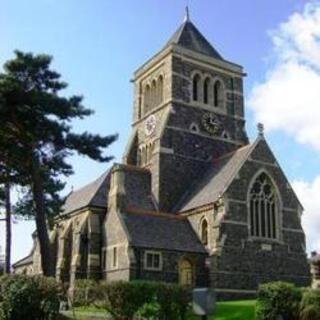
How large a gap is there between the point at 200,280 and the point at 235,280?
2182mm

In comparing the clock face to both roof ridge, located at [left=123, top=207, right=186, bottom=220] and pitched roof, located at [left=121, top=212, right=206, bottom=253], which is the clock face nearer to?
roof ridge, located at [left=123, top=207, right=186, bottom=220]

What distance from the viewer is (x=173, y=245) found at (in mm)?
37406

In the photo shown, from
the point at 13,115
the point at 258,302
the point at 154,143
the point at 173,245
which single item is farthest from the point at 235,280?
the point at 13,115

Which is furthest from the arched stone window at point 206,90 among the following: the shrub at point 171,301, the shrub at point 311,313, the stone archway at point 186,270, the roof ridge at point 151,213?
the shrub at point 171,301

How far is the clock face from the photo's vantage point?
156ft

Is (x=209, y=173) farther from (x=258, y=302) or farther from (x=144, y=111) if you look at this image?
(x=258, y=302)

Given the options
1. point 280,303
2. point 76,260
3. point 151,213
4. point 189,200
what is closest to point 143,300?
point 280,303

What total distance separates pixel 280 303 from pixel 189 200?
55.4 ft

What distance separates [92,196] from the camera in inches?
1661

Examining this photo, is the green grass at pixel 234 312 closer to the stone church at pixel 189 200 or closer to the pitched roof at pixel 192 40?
the stone church at pixel 189 200

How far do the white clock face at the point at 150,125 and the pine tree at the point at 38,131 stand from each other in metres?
16.1

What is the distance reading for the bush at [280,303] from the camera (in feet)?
87.0

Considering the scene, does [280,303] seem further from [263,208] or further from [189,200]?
[189,200]

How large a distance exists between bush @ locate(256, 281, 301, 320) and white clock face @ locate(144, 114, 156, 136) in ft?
76.2
